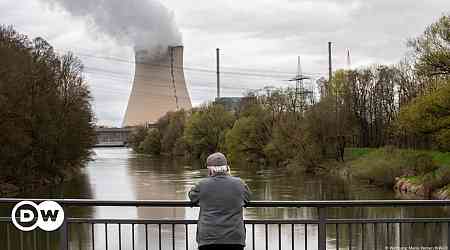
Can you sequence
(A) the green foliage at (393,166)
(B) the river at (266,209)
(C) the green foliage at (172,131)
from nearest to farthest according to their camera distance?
1. (B) the river at (266,209)
2. (A) the green foliage at (393,166)
3. (C) the green foliage at (172,131)

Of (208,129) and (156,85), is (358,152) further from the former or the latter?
(156,85)

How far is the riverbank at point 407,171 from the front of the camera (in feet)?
107

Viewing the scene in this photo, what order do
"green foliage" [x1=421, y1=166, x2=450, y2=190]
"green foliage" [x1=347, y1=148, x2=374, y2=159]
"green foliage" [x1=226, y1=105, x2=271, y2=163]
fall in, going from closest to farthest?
"green foliage" [x1=421, y1=166, x2=450, y2=190]
"green foliage" [x1=347, y1=148, x2=374, y2=159]
"green foliage" [x1=226, y1=105, x2=271, y2=163]

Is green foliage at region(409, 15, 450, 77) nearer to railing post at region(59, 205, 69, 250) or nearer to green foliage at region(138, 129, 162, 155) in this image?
railing post at region(59, 205, 69, 250)

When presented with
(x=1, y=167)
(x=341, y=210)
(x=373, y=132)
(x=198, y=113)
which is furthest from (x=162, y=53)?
(x=341, y=210)

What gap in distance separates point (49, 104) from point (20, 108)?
605 cm

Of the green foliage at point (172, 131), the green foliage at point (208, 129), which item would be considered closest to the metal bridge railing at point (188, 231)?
the green foliage at point (208, 129)

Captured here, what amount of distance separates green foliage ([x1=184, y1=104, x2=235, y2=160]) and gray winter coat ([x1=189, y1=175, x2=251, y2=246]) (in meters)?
63.8

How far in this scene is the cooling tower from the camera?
266 ft

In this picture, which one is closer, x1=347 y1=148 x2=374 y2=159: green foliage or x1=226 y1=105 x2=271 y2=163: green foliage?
x1=347 y1=148 x2=374 y2=159: green foliage

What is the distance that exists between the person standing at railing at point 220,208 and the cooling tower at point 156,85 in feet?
246

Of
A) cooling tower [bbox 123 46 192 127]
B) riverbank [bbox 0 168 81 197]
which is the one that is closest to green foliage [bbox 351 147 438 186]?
riverbank [bbox 0 168 81 197]

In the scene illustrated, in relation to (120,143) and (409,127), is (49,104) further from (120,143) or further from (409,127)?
(120,143)

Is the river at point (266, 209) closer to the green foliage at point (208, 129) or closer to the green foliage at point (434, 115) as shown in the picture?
the green foliage at point (434, 115)
